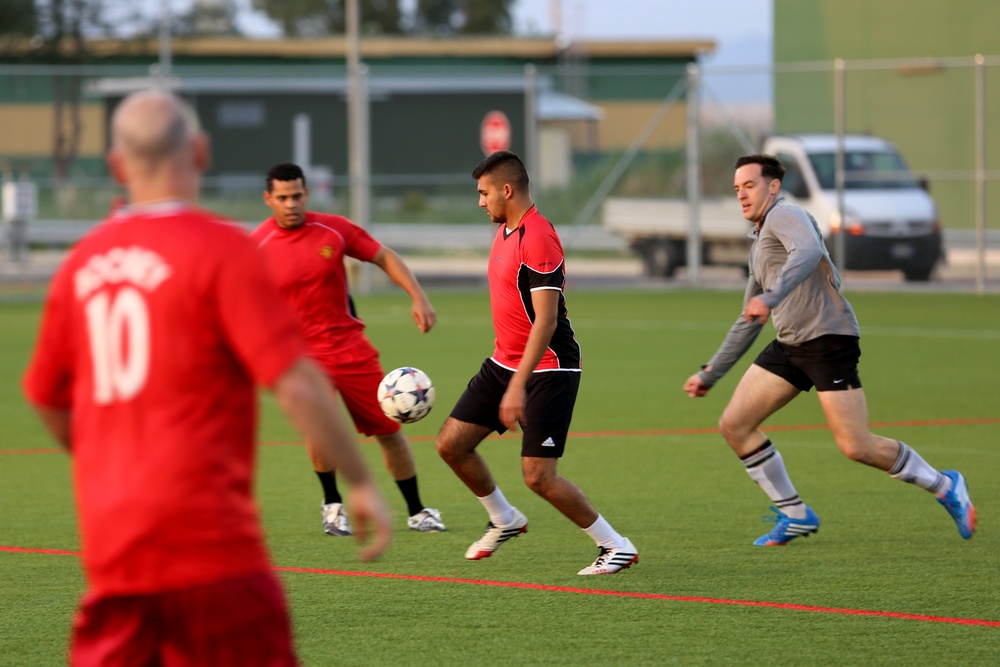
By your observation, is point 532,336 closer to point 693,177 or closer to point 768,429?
point 768,429

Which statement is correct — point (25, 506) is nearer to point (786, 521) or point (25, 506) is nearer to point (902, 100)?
point (786, 521)

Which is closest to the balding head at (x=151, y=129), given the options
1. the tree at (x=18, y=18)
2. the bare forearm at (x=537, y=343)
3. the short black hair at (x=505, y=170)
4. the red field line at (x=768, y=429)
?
the bare forearm at (x=537, y=343)

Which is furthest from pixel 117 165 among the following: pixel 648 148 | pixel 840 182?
pixel 648 148

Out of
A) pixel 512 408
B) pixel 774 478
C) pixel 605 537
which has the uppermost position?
pixel 512 408

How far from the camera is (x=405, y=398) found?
815 cm

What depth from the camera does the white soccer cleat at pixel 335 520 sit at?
8.32 metres

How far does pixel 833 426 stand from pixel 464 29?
68808mm

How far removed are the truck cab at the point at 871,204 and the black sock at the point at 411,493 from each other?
18.6 metres

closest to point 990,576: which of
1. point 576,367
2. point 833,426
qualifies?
point 833,426

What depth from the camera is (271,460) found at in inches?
437

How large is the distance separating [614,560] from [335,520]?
6.21 ft

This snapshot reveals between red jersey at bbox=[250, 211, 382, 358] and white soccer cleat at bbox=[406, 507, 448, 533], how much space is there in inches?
41.4

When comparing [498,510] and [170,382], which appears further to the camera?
[498,510]

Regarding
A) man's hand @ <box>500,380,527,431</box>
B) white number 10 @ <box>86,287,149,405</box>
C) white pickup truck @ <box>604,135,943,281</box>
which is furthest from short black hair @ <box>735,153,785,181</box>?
white pickup truck @ <box>604,135,943,281</box>
